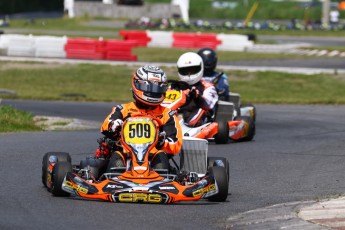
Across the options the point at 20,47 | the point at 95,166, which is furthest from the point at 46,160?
the point at 20,47

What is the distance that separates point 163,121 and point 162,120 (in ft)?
0.04

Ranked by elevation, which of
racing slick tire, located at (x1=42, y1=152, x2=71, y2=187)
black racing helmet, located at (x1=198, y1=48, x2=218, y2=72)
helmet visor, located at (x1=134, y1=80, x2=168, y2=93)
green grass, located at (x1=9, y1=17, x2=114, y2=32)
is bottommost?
green grass, located at (x1=9, y1=17, x2=114, y2=32)

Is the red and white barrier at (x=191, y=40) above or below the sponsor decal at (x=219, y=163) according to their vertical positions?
below

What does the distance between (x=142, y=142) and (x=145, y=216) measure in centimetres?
117

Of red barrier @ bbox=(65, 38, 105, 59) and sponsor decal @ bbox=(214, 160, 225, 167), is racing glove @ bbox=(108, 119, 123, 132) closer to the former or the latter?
sponsor decal @ bbox=(214, 160, 225, 167)

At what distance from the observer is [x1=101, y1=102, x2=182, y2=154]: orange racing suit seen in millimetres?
8891

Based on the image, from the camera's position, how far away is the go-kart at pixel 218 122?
508 inches

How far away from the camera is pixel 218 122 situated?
546 inches

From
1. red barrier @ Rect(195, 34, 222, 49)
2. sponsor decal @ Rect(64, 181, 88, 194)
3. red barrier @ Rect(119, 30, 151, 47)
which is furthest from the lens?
red barrier @ Rect(119, 30, 151, 47)

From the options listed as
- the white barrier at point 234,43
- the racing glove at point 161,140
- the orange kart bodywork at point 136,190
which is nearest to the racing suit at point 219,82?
the racing glove at point 161,140

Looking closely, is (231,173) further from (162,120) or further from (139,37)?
(139,37)

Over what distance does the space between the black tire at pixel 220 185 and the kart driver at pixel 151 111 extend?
554 mm

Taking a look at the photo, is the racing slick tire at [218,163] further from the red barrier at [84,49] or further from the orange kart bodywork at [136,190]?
the red barrier at [84,49]

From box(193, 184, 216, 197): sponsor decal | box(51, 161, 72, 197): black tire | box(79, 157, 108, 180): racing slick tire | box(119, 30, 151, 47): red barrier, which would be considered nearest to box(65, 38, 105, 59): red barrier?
box(119, 30, 151, 47): red barrier
